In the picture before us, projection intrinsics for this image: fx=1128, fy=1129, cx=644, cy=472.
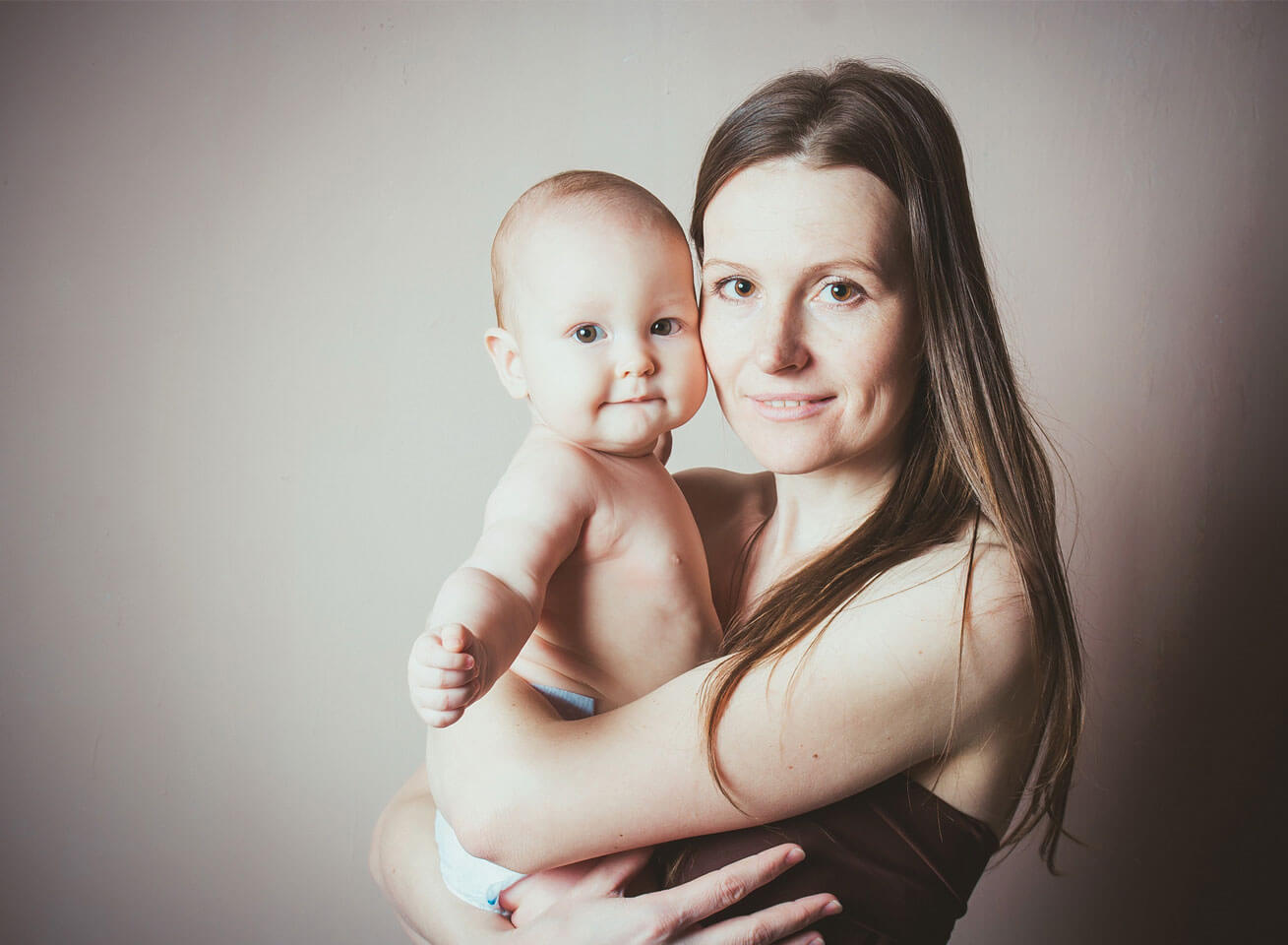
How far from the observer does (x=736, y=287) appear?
→ 54.4 inches

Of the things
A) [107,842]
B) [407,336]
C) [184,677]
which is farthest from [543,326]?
[107,842]

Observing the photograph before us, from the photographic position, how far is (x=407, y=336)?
257 cm

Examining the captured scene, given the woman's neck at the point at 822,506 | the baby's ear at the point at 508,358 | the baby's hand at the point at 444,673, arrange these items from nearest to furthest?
the baby's hand at the point at 444,673 → the baby's ear at the point at 508,358 → the woman's neck at the point at 822,506

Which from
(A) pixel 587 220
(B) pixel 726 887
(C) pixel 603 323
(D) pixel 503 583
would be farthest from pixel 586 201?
(B) pixel 726 887

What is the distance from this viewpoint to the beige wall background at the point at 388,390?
229 cm

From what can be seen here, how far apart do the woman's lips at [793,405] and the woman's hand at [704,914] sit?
0.49 metres

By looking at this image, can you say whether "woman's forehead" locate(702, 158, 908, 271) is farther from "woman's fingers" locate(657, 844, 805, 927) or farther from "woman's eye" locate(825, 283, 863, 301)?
"woman's fingers" locate(657, 844, 805, 927)

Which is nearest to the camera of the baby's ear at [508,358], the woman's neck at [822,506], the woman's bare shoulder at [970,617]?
the woman's bare shoulder at [970,617]

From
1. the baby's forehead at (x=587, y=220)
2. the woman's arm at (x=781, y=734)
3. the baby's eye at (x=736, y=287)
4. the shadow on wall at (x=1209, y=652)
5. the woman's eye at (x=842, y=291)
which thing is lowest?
the shadow on wall at (x=1209, y=652)

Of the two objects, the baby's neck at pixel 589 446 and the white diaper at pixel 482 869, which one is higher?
the baby's neck at pixel 589 446

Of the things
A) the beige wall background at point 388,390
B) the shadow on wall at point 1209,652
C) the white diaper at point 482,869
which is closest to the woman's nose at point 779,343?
the white diaper at point 482,869

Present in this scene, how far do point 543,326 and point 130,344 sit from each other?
1.56 meters

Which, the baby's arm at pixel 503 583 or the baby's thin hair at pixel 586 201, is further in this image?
the baby's thin hair at pixel 586 201

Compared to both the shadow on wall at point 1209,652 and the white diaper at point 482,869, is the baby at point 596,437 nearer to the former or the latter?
the white diaper at point 482,869
